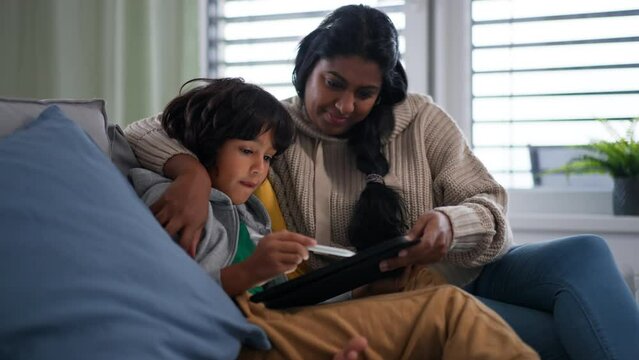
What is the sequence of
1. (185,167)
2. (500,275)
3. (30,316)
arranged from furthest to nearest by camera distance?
(500,275) < (185,167) < (30,316)

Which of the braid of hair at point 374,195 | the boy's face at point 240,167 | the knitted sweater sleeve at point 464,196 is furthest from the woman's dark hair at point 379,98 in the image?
the boy's face at point 240,167

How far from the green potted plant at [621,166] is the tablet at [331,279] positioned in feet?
4.75

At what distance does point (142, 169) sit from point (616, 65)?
6.01ft

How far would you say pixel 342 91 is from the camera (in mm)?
1667

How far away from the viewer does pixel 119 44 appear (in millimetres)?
2527

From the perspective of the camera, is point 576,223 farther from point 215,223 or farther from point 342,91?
point 215,223

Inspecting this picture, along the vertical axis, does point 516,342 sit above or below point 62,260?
below

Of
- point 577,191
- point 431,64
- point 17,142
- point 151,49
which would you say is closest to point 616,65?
point 577,191

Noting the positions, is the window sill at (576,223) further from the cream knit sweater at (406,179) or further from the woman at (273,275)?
the woman at (273,275)

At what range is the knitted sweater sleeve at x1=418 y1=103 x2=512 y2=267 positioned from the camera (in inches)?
58.5

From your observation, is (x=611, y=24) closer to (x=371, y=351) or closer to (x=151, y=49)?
(x=151, y=49)

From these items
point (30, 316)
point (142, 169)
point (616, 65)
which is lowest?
point (30, 316)

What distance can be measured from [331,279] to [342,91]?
0.61 m

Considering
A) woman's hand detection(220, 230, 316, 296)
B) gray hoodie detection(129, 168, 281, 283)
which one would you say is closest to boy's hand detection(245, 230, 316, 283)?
woman's hand detection(220, 230, 316, 296)
